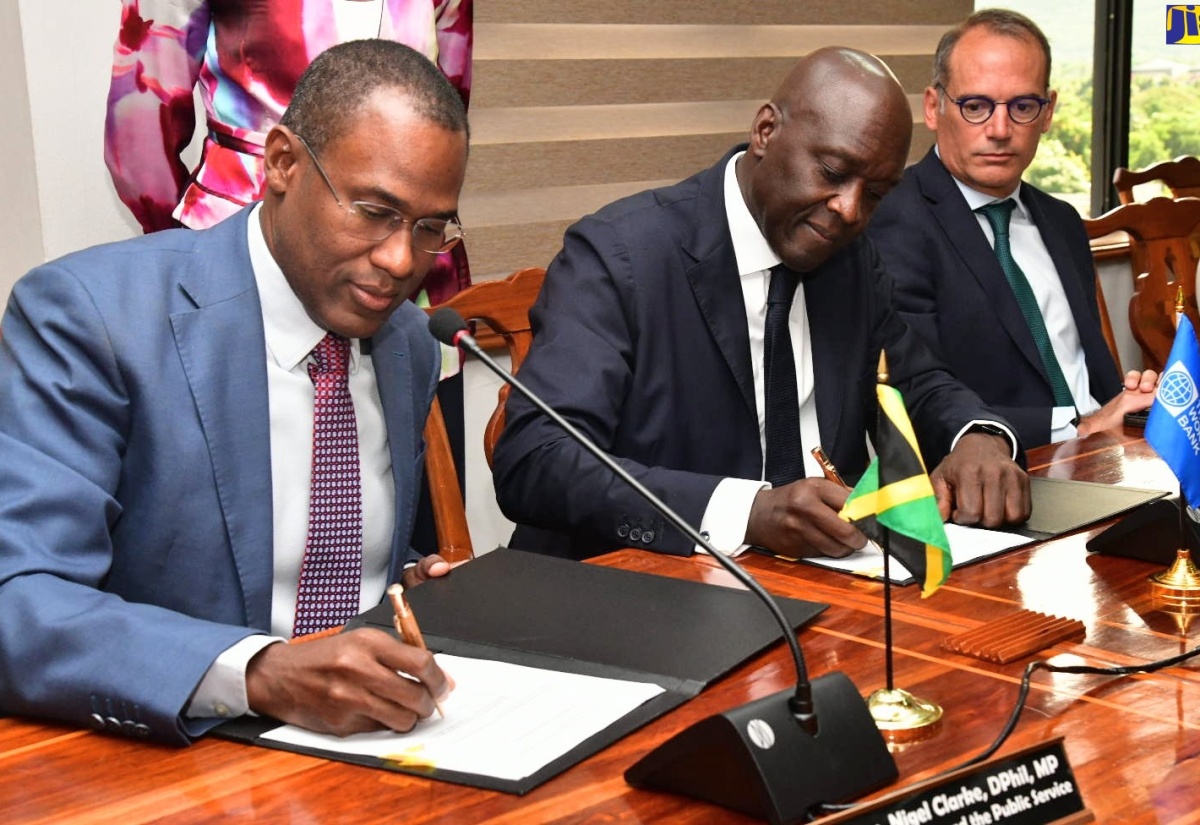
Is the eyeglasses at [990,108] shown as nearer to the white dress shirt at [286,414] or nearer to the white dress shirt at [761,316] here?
the white dress shirt at [761,316]

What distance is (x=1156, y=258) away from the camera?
363 centimetres

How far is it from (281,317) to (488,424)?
0.84m

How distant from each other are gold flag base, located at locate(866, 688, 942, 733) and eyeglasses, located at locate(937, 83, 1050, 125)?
194 centimetres

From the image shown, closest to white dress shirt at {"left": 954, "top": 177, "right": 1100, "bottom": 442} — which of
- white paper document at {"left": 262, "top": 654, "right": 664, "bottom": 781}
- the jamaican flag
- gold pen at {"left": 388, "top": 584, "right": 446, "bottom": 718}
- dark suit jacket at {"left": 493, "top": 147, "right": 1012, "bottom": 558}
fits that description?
dark suit jacket at {"left": 493, "top": 147, "right": 1012, "bottom": 558}

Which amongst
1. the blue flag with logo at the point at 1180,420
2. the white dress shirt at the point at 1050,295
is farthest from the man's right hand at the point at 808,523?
the white dress shirt at the point at 1050,295

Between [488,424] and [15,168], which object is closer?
[488,424]

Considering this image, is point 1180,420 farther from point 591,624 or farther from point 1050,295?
point 1050,295

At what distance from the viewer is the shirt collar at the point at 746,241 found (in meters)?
2.31

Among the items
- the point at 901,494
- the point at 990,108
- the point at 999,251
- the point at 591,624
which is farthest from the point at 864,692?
the point at 990,108

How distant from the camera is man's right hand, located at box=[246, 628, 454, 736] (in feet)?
4.09

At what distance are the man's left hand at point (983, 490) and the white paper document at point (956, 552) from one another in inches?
1.4

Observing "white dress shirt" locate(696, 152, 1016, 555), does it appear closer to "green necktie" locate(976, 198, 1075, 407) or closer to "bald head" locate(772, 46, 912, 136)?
"bald head" locate(772, 46, 912, 136)

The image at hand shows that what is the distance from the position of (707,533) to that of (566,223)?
188 centimetres

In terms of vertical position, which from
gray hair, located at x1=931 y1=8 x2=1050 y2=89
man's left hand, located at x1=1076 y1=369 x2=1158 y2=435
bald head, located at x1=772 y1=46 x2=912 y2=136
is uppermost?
gray hair, located at x1=931 y1=8 x2=1050 y2=89
